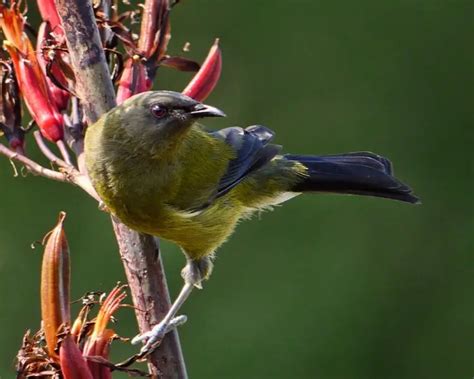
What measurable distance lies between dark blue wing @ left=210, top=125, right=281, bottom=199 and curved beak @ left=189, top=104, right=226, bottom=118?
15.3 inches

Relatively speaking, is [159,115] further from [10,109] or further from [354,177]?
[354,177]

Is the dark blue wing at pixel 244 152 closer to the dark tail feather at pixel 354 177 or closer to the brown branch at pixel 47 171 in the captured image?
the dark tail feather at pixel 354 177

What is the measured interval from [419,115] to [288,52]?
2.18 ft

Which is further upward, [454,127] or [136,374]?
[136,374]

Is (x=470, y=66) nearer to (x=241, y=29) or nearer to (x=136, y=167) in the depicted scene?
(x=241, y=29)

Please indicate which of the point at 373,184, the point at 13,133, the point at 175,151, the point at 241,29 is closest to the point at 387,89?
the point at 241,29

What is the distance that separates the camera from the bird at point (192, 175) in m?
2.03

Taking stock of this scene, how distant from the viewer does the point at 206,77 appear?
1989 millimetres

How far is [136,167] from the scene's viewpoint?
2.16m

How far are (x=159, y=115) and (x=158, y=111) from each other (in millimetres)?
14

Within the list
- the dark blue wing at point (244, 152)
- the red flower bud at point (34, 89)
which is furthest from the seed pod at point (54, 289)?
the dark blue wing at point (244, 152)

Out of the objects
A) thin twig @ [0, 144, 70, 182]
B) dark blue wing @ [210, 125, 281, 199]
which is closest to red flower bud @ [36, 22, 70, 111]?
thin twig @ [0, 144, 70, 182]

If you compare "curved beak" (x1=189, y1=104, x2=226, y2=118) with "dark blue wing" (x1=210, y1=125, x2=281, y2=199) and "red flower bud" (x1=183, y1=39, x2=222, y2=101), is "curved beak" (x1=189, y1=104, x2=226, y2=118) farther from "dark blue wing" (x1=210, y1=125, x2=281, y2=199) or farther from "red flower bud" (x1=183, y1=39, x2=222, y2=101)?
"dark blue wing" (x1=210, y1=125, x2=281, y2=199)

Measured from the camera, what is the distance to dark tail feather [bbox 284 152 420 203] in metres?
2.47
